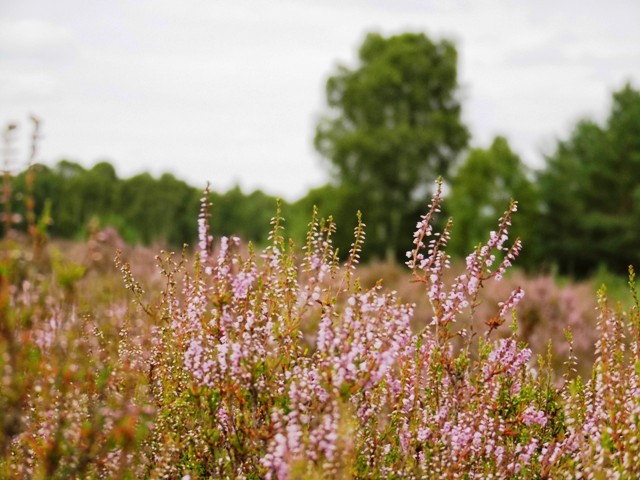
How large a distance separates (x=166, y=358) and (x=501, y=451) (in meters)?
1.80

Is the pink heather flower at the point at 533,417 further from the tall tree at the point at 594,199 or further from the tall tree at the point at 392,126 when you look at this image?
the tall tree at the point at 594,199

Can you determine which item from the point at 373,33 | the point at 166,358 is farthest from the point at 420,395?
the point at 373,33

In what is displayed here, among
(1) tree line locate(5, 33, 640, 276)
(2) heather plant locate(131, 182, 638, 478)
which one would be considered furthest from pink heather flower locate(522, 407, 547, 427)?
(1) tree line locate(5, 33, 640, 276)

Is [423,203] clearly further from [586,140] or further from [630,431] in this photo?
[630,431]

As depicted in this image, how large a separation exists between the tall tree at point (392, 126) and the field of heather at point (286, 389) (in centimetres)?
2885

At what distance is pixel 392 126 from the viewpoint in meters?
34.5

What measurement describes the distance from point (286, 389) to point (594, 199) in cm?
3391

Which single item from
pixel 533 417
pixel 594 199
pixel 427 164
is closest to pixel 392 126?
pixel 427 164

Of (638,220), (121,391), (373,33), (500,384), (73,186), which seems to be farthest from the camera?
(73,186)

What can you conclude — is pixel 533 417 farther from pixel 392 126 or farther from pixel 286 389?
pixel 392 126

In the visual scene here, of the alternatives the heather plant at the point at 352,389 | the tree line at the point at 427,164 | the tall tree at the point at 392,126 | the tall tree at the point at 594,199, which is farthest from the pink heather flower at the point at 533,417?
the tall tree at the point at 594,199

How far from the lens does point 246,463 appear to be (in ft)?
11.4

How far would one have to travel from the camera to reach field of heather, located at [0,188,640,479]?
269cm

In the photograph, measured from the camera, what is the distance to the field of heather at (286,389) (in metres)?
2.69
